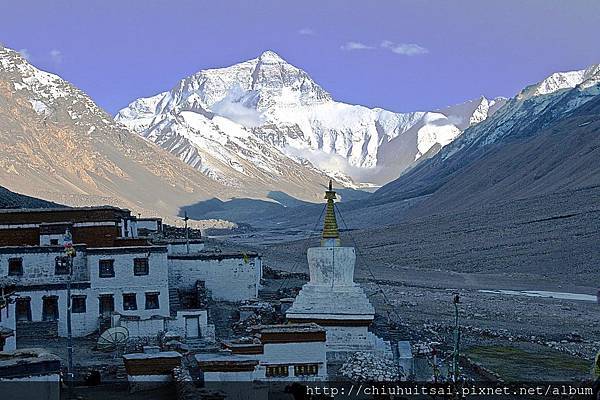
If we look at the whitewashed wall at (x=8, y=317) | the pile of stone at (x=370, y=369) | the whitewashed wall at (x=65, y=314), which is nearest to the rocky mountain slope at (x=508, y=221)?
the whitewashed wall at (x=65, y=314)

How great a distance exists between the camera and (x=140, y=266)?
2464 centimetres

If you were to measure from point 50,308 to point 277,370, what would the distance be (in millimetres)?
8823

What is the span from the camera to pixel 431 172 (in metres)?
173

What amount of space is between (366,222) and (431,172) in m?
50.3

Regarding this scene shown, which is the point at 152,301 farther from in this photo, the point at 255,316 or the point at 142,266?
the point at 255,316

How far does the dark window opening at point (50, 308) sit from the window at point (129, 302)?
1.86m

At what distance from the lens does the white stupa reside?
20.8m

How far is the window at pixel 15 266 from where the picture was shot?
80.2 feet

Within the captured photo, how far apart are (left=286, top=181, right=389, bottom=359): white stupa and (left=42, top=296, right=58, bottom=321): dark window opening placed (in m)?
6.57

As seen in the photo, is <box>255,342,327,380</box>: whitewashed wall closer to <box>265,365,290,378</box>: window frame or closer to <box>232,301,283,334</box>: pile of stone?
<box>265,365,290,378</box>: window frame

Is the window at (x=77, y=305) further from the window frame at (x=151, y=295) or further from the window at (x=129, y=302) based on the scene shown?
the window frame at (x=151, y=295)

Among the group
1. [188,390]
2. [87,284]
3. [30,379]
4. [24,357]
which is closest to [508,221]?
[87,284]

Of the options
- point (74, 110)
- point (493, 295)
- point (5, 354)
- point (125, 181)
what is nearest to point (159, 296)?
point (5, 354)

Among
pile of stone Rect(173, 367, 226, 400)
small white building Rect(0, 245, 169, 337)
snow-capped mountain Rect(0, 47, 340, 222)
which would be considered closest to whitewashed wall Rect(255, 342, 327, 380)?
pile of stone Rect(173, 367, 226, 400)
